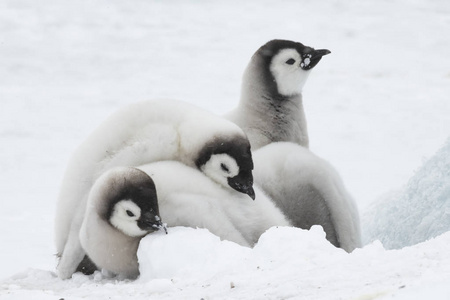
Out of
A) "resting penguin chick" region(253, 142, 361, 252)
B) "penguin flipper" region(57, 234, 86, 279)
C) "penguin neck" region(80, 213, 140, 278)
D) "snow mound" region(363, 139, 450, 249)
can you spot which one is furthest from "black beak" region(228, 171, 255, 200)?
"snow mound" region(363, 139, 450, 249)

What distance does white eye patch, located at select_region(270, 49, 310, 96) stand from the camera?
15.0ft

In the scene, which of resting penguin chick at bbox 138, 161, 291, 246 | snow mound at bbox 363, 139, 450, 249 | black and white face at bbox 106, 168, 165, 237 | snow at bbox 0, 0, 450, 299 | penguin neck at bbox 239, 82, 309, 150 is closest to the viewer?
snow at bbox 0, 0, 450, 299

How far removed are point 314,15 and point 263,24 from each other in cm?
81

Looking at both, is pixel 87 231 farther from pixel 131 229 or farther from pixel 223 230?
pixel 223 230

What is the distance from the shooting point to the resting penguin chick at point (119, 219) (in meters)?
3.13

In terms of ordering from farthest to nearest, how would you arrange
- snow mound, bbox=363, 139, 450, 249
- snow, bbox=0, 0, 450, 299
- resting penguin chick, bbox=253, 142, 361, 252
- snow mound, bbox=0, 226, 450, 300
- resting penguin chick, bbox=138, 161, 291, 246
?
snow mound, bbox=363, 139, 450, 249 < resting penguin chick, bbox=253, 142, 361, 252 < resting penguin chick, bbox=138, 161, 291, 246 < snow, bbox=0, 0, 450, 299 < snow mound, bbox=0, 226, 450, 300

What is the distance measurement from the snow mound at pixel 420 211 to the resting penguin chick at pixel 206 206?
2.89 feet

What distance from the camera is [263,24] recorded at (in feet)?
39.2

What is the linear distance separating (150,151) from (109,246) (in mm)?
415

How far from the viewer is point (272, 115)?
4.52 meters

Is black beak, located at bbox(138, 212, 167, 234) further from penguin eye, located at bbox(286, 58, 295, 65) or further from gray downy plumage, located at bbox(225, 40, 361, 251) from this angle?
penguin eye, located at bbox(286, 58, 295, 65)

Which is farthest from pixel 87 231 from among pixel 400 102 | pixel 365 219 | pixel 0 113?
pixel 400 102

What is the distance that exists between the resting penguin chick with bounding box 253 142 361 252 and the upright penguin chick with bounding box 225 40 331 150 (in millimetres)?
722

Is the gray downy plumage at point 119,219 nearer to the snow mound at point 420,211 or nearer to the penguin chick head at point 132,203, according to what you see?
the penguin chick head at point 132,203
